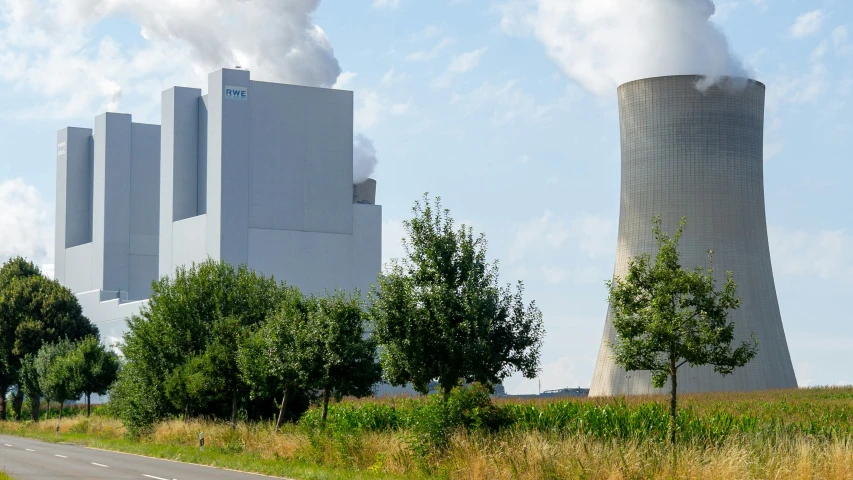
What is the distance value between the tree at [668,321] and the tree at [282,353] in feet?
29.5

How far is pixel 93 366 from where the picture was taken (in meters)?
49.0

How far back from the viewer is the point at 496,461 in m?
16.3

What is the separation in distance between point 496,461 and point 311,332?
9.71m

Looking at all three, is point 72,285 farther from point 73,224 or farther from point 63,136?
point 63,136

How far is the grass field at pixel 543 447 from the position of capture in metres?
14.4

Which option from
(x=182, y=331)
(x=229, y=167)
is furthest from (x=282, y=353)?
(x=229, y=167)

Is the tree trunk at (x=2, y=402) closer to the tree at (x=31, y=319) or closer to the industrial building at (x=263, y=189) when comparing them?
the tree at (x=31, y=319)

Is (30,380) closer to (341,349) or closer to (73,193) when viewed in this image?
(73,193)

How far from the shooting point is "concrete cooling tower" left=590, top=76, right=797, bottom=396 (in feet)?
126

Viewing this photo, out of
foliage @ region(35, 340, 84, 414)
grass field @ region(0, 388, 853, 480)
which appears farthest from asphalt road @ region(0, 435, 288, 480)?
foliage @ region(35, 340, 84, 414)

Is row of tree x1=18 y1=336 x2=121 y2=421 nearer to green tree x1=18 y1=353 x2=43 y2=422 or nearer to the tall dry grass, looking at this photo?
green tree x1=18 y1=353 x2=43 y2=422

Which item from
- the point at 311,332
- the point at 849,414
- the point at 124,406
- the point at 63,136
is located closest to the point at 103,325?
the point at 63,136

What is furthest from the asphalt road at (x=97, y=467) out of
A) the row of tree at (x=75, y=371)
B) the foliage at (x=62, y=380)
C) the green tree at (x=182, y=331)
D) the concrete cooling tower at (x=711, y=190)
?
the row of tree at (x=75, y=371)

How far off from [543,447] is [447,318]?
5168mm
